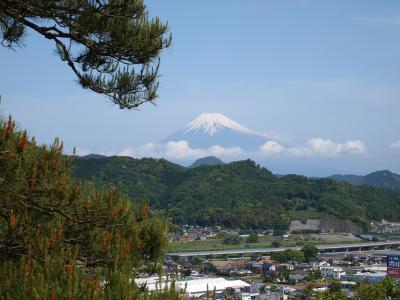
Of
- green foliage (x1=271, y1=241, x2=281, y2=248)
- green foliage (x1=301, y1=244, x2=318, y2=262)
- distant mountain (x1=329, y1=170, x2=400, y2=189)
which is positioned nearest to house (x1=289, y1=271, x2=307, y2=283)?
green foliage (x1=301, y1=244, x2=318, y2=262)

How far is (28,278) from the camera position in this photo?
2.49 metres

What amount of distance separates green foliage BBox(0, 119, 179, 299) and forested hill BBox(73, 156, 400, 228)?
53.1m

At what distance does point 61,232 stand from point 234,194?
60.6 m

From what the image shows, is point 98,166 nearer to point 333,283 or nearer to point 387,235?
point 387,235

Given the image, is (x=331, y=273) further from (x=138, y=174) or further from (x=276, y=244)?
(x=138, y=174)

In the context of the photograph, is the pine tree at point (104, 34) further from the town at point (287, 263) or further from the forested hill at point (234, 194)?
the forested hill at point (234, 194)

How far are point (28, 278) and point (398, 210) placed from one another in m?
75.9

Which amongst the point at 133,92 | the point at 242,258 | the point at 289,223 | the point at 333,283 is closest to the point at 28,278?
the point at 133,92

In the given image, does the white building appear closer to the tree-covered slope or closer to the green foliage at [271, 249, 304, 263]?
the green foliage at [271, 249, 304, 263]

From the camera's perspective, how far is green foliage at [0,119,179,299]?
249 centimetres

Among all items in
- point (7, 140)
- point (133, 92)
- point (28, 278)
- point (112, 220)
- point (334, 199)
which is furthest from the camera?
point (334, 199)

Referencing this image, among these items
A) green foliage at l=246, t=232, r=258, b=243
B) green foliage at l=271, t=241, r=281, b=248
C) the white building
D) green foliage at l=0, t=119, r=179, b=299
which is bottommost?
the white building

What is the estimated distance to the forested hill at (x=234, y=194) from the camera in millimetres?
59688

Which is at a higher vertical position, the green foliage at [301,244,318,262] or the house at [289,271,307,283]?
the green foliage at [301,244,318,262]
